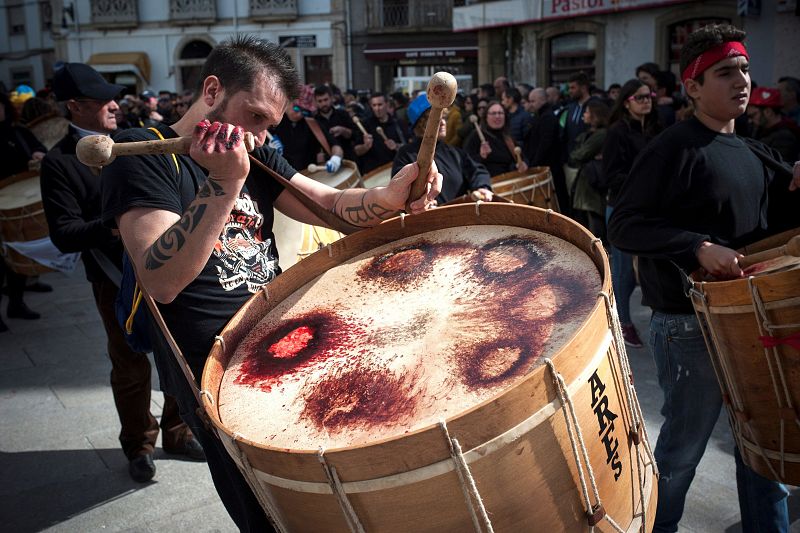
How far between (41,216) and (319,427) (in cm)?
506

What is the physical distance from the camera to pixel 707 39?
267cm

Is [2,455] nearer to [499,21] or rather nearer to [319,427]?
[319,427]

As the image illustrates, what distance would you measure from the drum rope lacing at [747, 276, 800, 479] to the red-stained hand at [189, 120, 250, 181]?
4.69 ft

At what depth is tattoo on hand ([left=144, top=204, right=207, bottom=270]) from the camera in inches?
72.6

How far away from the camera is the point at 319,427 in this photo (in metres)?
1.61

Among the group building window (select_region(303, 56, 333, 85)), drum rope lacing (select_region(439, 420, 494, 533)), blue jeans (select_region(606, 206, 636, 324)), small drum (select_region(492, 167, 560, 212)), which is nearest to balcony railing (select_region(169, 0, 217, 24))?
building window (select_region(303, 56, 333, 85))

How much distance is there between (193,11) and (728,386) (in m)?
31.6

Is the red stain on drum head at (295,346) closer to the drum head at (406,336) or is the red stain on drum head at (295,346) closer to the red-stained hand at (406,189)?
the drum head at (406,336)

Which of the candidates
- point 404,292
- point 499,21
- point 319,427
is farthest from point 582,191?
point 499,21

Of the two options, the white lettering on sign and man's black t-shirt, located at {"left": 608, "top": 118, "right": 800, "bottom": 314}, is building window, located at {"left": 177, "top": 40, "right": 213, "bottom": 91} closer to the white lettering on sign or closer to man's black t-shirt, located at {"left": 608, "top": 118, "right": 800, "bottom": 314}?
man's black t-shirt, located at {"left": 608, "top": 118, "right": 800, "bottom": 314}

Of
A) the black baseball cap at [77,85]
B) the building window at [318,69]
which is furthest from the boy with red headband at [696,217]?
the building window at [318,69]

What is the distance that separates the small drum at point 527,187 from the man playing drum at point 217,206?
135 inches

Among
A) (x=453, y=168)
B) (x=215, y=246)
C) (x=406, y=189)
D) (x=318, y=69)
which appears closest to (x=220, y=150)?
(x=215, y=246)

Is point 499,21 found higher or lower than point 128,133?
higher
